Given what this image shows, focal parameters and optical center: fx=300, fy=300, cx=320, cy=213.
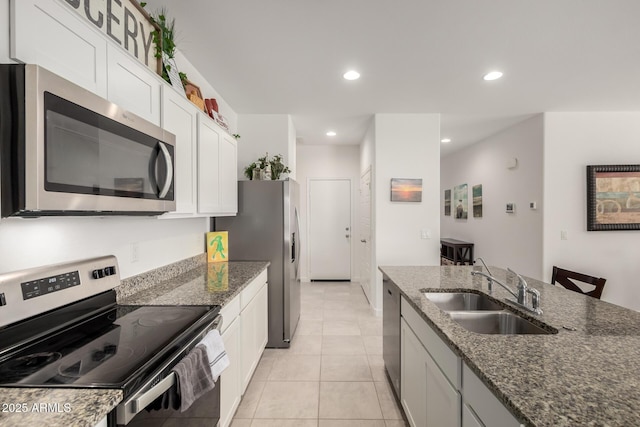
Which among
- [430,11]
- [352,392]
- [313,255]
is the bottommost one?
[352,392]

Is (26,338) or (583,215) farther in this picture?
(583,215)

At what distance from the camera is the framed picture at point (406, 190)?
3.86 meters

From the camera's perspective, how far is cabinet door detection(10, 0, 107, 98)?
0.88m

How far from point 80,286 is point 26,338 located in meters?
0.28

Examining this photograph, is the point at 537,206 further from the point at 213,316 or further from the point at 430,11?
the point at 213,316

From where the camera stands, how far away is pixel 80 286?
4.30 feet

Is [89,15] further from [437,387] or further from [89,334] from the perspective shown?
[437,387]

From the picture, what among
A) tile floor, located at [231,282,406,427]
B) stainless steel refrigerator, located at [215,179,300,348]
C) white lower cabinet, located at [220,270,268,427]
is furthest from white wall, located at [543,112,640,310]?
white lower cabinet, located at [220,270,268,427]

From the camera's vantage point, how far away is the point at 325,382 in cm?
237

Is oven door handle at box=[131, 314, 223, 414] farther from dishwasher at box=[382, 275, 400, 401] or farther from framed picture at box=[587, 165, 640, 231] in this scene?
framed picture at box=[587, 165, 640, 231]

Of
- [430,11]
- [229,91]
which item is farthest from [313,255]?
[430,11]

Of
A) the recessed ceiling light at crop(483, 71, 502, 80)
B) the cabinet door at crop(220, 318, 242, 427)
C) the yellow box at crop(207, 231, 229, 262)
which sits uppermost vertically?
the recessed ceiling light at crop(483, 71, 502, 80)

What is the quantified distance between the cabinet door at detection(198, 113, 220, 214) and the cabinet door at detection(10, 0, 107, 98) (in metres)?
0.90

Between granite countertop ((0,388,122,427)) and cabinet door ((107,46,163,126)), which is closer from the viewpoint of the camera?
granite countertop ((0,388,122,427))
